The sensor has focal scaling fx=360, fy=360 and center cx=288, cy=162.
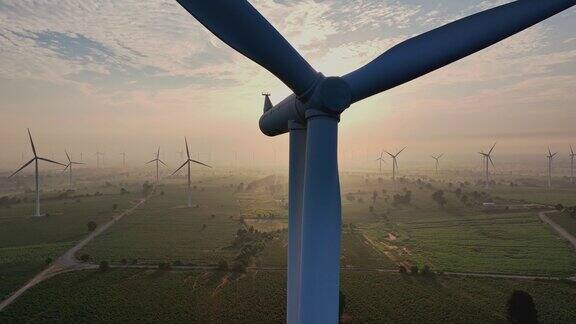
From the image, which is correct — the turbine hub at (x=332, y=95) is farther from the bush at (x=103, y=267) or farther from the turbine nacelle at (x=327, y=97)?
the bush at (x=103, y=267)

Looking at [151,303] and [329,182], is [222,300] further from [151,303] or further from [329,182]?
[329,182]

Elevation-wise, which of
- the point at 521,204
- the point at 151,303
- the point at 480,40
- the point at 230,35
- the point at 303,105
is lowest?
the point at 151,303

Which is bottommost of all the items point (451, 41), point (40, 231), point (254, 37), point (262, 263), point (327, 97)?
point (262, 263)

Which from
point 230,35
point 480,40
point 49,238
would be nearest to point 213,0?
point 230,35

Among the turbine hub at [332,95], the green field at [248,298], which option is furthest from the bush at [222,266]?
the turbine hub at [332,95]

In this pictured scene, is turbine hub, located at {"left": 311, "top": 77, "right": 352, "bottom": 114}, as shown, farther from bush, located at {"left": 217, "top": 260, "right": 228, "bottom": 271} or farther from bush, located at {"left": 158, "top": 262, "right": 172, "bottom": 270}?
bush, located at {"left": 158, "top": 262, "right": 172, "bottom": 270}

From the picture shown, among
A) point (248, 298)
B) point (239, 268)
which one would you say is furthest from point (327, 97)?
point (239, 268)

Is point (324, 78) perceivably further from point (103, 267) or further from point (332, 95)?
point (103, 267)
